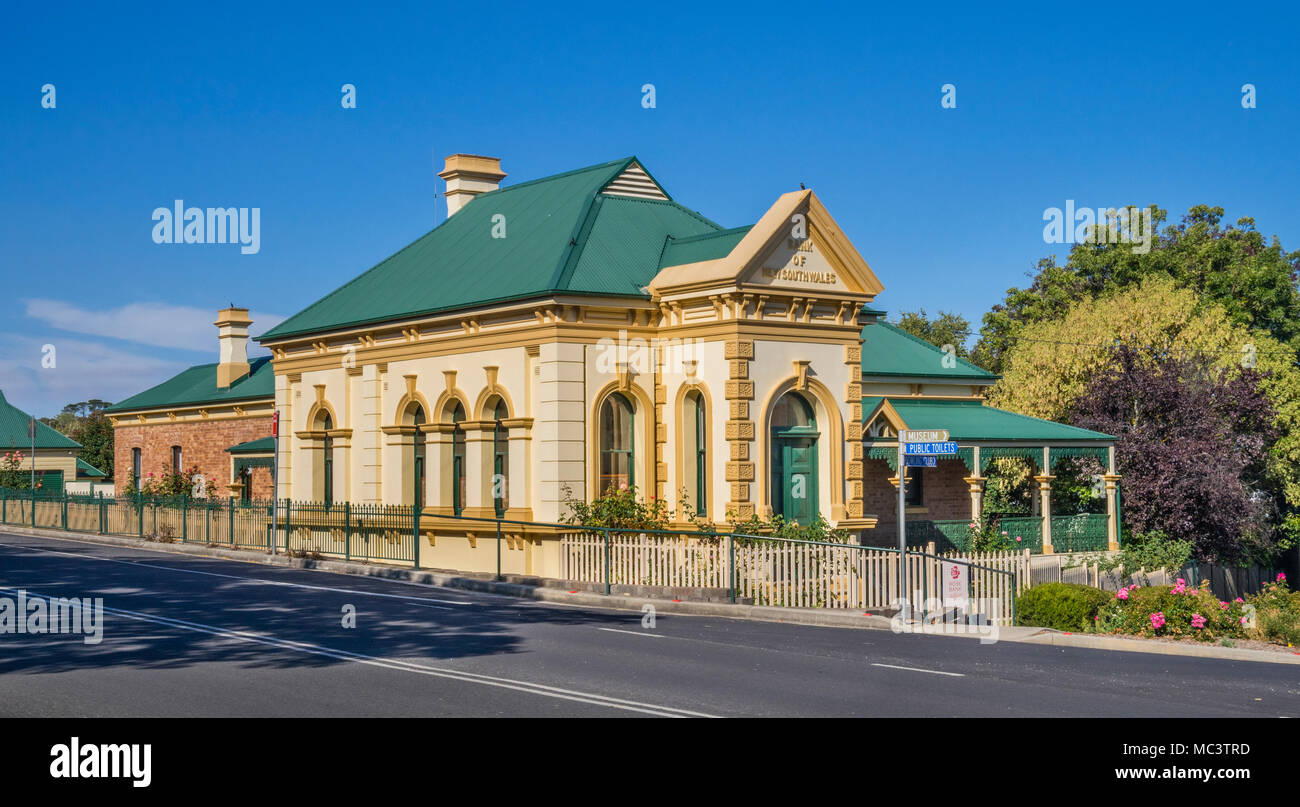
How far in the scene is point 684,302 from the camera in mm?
25656

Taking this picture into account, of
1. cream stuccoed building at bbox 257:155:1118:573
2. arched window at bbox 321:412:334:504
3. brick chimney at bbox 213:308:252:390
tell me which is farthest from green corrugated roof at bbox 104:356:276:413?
cream stuccoed building at bbox 257:155:1118:573

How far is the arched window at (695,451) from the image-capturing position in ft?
83.4

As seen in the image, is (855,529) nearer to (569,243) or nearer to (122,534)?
(569,243)

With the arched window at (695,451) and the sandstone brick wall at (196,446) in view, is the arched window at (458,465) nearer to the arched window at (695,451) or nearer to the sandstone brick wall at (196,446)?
the arched window at (695,451)

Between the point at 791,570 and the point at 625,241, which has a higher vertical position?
the point at 625,241

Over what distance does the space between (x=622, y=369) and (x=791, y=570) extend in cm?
648

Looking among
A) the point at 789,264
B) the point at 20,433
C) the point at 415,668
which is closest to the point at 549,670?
the point at 415,668

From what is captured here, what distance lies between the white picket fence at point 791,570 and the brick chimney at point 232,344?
92.3ft

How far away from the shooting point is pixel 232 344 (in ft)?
158

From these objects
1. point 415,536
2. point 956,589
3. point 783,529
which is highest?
point 783,529

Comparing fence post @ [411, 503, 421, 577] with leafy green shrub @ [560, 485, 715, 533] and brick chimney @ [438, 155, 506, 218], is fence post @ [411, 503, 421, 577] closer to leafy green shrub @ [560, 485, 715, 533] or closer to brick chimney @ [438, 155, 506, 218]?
leafy green shrub @ [560, 485, 715, 533]

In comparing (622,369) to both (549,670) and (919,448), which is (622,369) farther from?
(549,670)

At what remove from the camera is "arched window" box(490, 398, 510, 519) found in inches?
1056

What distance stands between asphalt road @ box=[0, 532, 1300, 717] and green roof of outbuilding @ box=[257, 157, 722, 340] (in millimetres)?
8008
